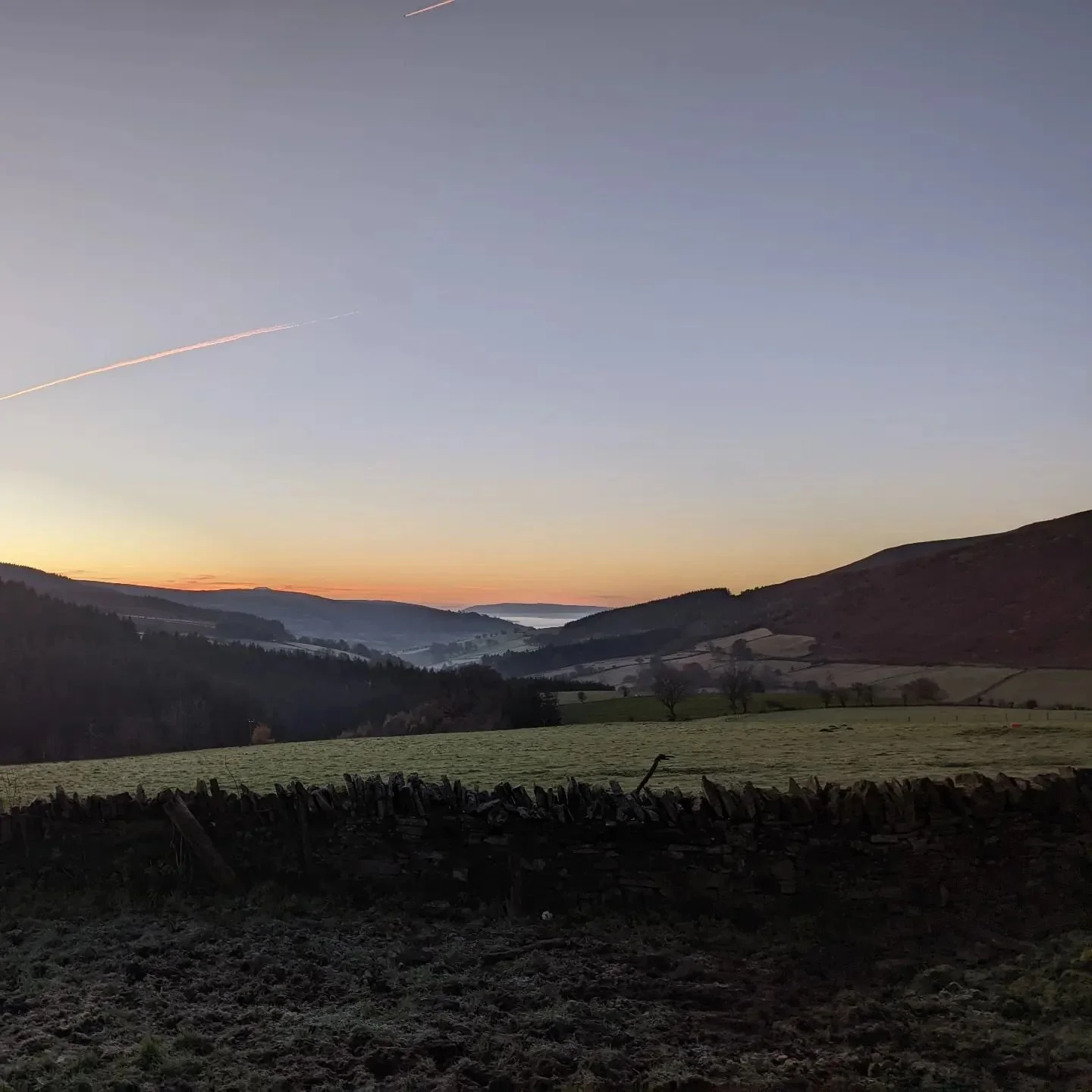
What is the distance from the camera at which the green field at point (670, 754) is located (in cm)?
2047

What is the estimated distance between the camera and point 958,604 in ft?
283

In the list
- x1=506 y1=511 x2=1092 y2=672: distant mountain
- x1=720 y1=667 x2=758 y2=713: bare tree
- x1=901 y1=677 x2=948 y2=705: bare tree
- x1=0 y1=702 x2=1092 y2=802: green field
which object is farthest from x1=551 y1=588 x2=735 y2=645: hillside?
x1=0 y1=702 x2=1092 y2=802: green field

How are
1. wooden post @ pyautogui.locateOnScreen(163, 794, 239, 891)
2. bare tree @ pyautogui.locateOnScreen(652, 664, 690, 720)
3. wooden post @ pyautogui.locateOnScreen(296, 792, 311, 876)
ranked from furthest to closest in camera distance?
bare tree @ pyautogui.locateOnScreen(652, 664, 690, 720) → wooden post @ pyautogui.locateOnScreen(296, 792, 311, 876) → wooden post @ pyautogui.locateOnScreen(163, 794, 239, 891)

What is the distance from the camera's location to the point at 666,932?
8.54 m

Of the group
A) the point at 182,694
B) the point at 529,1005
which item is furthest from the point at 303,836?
the point at 182,694

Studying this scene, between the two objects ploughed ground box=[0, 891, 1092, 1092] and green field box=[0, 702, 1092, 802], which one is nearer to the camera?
ploughed ground box=[0, 891, 1092, 1092]

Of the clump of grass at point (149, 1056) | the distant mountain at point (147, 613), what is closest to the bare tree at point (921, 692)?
the clump of grass at point (149, 1056)

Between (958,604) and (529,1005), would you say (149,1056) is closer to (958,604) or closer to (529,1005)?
(529,1005)

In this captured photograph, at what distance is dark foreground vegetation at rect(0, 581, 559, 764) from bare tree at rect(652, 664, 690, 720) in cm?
925

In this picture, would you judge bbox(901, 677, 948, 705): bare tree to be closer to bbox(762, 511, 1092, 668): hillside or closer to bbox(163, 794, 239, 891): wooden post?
bbox(762, 511, 1092, 668): hillside

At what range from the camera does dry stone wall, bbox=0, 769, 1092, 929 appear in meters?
8.99

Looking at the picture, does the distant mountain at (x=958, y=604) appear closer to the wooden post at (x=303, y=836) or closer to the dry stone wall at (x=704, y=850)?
the dry stone wall at (x=704, y=850)

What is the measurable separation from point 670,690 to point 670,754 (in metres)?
37.0

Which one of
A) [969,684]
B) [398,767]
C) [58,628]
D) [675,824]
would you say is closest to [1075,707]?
[969,684]
